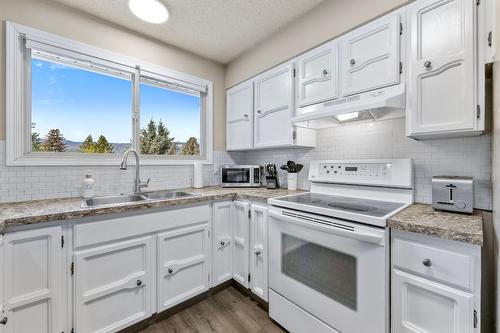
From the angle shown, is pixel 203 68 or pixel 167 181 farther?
pixel 203 68

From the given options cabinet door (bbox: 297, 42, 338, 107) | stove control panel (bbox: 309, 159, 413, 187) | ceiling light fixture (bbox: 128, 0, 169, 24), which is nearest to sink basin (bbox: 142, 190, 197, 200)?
stove control panel (bbox: 309, 159, 413, 187)

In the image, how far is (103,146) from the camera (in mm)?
2096

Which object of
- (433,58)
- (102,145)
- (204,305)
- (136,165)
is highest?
(433,58)

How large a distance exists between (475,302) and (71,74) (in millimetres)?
2989

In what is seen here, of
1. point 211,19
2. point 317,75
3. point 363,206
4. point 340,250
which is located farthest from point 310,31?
point 340,250

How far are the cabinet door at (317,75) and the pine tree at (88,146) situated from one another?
1.91 metres

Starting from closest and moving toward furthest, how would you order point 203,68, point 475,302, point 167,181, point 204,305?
point 475,302
point 204,305
point 167,181
point 203,68

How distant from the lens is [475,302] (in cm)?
90

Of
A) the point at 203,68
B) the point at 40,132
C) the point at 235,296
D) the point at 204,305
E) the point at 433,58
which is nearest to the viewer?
the point at 433,58

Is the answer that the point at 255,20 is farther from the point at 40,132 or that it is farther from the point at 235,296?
the point at 235,296

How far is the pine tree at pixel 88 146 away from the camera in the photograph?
2.00 m

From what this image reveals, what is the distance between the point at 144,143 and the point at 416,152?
240cm

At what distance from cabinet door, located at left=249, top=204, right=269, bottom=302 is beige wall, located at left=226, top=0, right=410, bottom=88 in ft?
4.81

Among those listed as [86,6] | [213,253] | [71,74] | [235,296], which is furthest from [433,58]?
[71,74]
